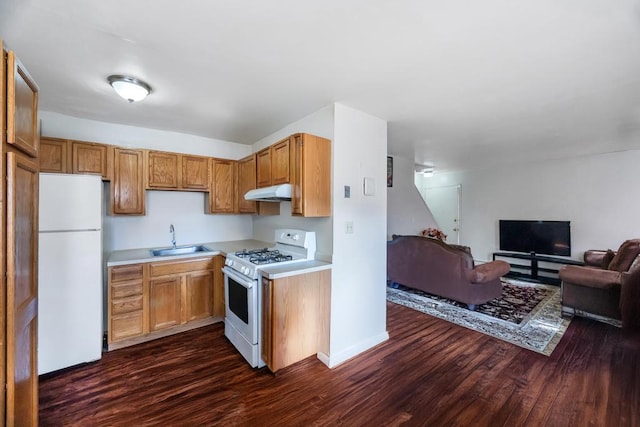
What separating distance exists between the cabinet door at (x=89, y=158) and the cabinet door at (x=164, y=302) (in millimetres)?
1323

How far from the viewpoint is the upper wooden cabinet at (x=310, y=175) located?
230 cm

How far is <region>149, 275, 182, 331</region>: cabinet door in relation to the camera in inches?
108

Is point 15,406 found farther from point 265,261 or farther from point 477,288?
point 477,288

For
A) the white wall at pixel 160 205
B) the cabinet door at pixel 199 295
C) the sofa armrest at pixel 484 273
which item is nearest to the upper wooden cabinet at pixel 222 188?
the white wall at pixel 160 205

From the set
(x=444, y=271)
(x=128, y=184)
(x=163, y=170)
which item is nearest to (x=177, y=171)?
(x=163, y=170)

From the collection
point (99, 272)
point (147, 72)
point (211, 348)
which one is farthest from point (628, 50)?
point (99, 272)

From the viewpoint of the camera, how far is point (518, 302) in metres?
3.98

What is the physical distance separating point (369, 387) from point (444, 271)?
7.52 ft

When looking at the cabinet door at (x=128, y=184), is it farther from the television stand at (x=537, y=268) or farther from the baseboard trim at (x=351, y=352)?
the television stand at (x=537, y=268)

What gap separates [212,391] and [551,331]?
145 inches

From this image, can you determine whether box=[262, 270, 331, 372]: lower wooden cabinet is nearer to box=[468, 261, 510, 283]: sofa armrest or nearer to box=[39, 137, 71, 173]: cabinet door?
box=[468, 261, 510, 283]: sofa armrest

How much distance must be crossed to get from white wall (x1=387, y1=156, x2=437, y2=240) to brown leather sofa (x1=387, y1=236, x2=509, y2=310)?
691 mm

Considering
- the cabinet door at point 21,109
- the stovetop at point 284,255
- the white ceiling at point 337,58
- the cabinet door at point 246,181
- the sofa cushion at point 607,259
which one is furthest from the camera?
the sofa cushion at point 607,259

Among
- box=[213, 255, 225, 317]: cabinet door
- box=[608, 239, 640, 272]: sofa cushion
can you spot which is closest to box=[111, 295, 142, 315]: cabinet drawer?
box=[213, 255, 225, 317]: cabinet door
